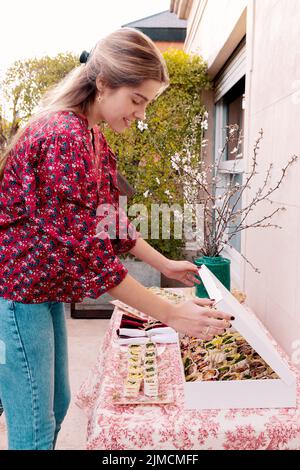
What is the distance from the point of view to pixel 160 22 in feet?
48.1

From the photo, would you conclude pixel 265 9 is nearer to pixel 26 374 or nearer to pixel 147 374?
pixel 147 374

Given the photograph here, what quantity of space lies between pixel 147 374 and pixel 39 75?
3824mm

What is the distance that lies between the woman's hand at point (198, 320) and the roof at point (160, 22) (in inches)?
572

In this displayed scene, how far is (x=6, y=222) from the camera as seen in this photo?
1099mm

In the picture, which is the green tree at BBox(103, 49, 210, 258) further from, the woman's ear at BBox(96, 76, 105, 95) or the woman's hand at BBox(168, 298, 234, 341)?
the woman's hand at BBox(168, 298, 234, 341)

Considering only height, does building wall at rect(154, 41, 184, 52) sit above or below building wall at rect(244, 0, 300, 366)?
above

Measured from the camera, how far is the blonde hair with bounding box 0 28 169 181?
3.68ft

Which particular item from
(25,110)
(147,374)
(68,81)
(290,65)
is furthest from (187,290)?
(25,110)

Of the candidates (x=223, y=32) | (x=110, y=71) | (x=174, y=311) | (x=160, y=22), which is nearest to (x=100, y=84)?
(x=110, y=71)

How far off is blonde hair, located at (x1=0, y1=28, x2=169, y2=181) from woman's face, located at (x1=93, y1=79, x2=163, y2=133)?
Answer: 15mm

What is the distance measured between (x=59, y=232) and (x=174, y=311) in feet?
0.99

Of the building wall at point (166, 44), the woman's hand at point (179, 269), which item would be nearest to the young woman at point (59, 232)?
the woman's hand at point (179, 269)

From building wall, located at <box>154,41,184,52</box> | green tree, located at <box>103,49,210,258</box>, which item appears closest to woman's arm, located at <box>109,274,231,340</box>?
green tree, located at <box>103,49,210,258</box>

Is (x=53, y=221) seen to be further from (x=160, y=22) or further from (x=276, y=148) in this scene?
(x=160, y=22)
